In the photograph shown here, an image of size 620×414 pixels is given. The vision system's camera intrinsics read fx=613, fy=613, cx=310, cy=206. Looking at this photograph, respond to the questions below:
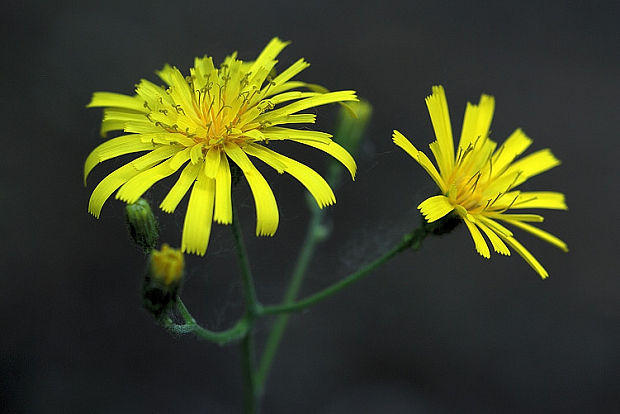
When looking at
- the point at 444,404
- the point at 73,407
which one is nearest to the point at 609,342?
the point at 444,404

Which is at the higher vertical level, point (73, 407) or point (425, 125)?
point (425, 125)

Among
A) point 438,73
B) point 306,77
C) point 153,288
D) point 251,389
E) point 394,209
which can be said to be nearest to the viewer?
point 153,288

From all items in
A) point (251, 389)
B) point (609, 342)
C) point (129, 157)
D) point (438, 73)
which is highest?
point (438, 73)

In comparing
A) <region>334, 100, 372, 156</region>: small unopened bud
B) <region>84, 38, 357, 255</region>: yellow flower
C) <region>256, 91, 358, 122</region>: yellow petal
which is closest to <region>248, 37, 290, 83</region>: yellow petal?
<region>84, 38, 357, 255</region>: yellow flower

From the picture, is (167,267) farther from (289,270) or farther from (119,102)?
(289,270)

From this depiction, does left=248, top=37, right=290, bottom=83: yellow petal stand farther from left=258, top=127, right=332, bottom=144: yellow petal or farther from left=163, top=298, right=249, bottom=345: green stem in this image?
left=163, top=298, right=249, bottom=345: green stem

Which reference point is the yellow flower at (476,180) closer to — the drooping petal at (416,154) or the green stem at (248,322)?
the drooping petal at (416,154)

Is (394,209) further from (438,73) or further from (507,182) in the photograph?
(507,182)
